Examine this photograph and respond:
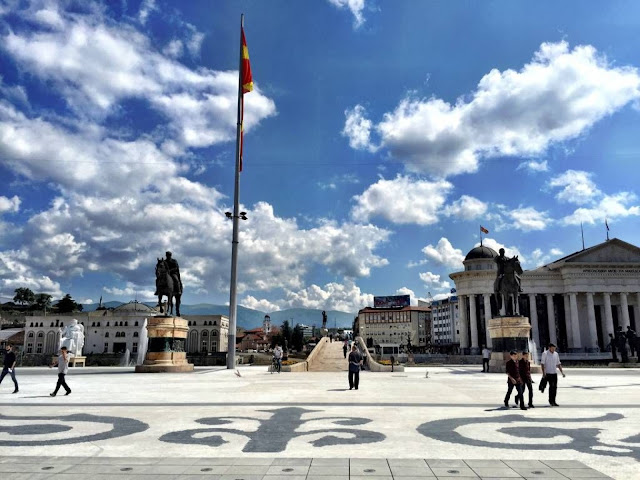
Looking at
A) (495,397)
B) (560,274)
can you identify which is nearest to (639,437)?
(495,397)

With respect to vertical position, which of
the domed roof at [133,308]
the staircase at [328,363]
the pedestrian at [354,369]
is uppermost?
the domed roof at [133,308]

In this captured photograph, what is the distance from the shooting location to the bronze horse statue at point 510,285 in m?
29.9

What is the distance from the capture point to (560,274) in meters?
93.3

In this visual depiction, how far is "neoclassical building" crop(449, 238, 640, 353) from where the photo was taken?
90.7 meters

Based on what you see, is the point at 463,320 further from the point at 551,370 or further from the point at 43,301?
the point at 43,301

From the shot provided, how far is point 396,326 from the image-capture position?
192 m

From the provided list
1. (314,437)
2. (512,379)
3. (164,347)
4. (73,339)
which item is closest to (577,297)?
(164,347)

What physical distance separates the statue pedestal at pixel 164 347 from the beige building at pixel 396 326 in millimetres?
161938

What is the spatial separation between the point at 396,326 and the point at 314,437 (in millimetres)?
187968

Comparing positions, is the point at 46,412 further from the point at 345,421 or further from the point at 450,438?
the point at 450,438

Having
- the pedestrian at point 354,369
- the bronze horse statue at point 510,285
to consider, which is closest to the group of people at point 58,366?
the pedestrian at point 354,369

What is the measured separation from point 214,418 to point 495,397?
9426 millimetres

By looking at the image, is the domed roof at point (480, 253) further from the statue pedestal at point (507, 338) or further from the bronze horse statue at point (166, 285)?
the bronze horse statue at point (166, 285)

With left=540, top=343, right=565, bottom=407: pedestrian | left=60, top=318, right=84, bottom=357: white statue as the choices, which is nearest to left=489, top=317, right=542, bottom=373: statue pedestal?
left=540, top=343, right=565, bottom=407: pedestrian
